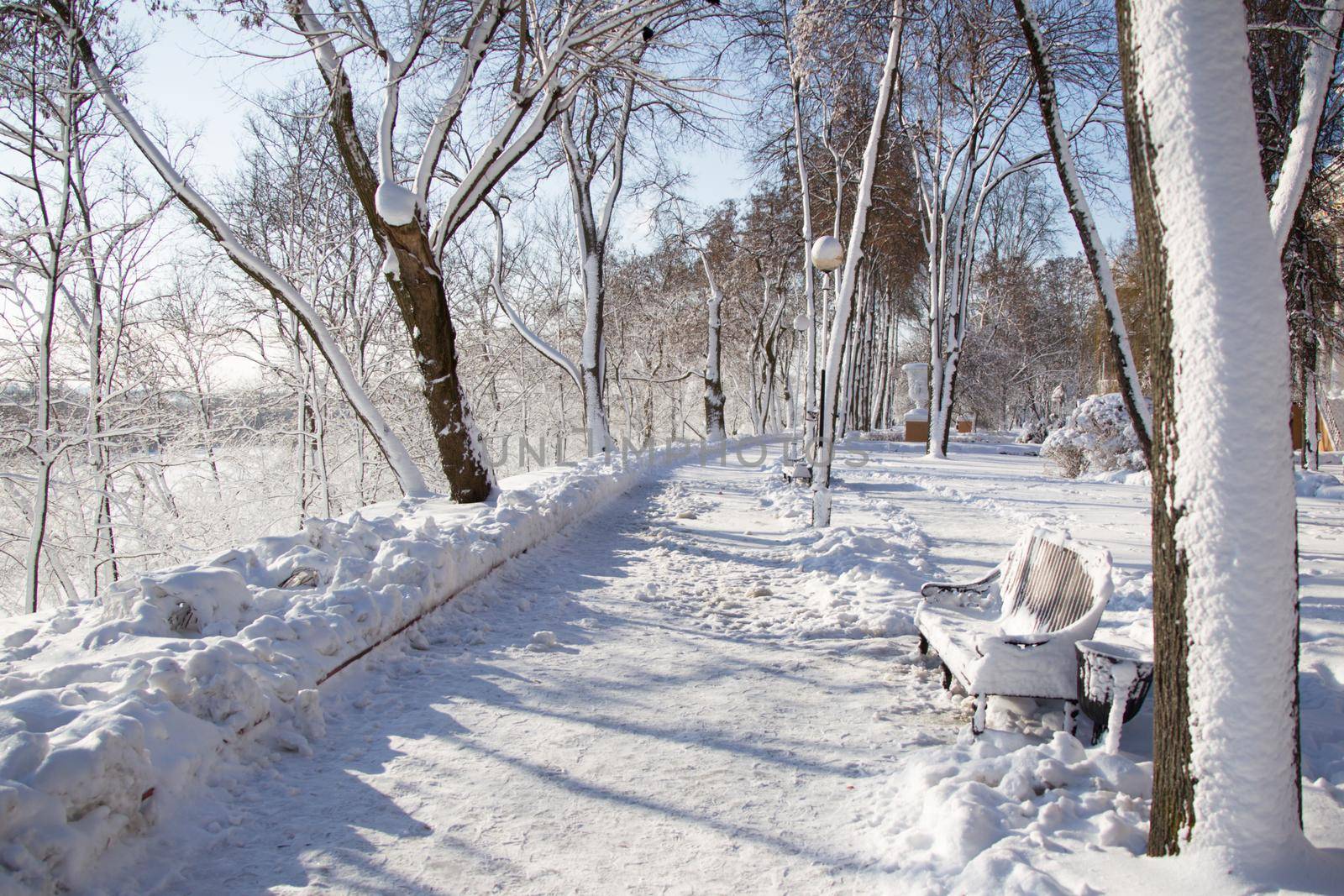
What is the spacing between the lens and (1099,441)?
51.1 feet

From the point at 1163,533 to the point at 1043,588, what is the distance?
2026mm

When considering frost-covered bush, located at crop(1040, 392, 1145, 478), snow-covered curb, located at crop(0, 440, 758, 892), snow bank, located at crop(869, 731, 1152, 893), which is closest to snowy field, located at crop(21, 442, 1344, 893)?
snow bank, located at crop(869, 731, 1152, 893)

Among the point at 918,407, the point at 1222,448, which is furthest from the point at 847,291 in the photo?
the point at 918,407

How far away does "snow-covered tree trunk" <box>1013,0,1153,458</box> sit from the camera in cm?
493

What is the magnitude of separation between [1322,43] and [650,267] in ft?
93.1

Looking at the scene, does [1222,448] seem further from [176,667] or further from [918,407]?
[918,407]

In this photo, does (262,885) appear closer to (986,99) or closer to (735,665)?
(735,665)

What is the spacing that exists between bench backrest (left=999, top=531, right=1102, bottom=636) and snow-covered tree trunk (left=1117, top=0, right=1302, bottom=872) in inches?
53.2

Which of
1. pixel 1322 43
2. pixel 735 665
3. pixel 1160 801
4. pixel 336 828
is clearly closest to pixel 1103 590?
pixel 1160 801

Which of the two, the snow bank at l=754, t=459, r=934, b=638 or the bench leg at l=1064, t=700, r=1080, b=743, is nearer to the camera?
the bench leg at l=1064, t=700, r=1080, b=743

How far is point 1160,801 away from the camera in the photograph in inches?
95.3

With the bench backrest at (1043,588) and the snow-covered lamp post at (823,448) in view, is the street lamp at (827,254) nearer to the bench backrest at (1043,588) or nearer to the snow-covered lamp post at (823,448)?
the snow-covered lamp post at (823,448)

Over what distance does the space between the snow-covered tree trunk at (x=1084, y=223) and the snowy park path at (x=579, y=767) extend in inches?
88.3

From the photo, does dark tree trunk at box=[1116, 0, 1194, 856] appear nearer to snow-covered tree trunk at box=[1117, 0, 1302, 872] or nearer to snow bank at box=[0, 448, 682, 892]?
snow-covered tree trunk at box=[1117, 0, 1302, 872]
